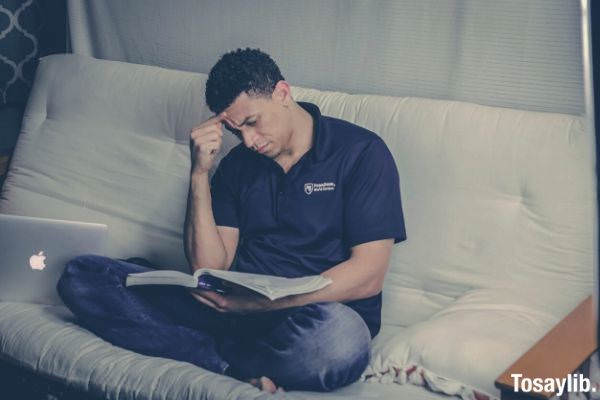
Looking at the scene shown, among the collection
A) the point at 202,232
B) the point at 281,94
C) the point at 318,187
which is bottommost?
the point at 202,232

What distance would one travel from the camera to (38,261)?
2.21m

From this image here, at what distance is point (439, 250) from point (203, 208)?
0.58 m

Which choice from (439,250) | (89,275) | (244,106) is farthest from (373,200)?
(89,275)

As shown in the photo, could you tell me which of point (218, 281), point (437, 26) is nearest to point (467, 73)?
point (437, 26)

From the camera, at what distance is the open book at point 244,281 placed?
1712mm

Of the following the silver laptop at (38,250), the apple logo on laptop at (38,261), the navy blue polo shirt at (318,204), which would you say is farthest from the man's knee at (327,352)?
the apple logo on laptop at (38,261)

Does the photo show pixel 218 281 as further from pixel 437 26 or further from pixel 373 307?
pixel 437 26

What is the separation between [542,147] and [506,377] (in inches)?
27.7

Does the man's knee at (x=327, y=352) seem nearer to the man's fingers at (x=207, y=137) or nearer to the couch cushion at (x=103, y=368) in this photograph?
the couch cushion at (x=103, y=368)

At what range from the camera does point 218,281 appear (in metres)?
1.85

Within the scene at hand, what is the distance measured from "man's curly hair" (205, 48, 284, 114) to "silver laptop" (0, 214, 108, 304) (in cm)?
45

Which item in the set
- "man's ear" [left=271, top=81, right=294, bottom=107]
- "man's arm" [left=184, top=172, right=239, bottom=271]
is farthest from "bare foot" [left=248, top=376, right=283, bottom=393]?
"man's ear" [left=271, top=81, right=294, bottom=107]

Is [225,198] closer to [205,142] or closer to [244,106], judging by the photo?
[205,142]

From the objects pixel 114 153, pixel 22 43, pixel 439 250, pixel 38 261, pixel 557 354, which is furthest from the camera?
pixel 22 43
